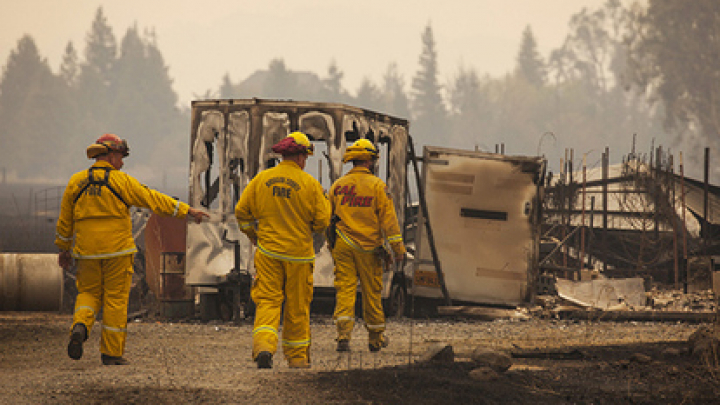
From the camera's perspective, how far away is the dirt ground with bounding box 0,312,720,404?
5652mm

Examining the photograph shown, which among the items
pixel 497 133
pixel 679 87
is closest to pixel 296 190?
pixel 679 87

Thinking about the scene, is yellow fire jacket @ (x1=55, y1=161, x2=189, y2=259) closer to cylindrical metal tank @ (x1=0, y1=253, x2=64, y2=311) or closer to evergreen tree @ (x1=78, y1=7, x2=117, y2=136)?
cylindrical metal tank @ (x1=0, y1=253, x2=64, y2=311)

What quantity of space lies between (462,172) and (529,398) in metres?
7.40

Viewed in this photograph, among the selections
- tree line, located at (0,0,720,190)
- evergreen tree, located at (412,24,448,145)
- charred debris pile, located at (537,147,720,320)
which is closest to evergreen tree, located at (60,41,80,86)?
tree line, located at (0,0,720,190)

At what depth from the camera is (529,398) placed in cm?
568

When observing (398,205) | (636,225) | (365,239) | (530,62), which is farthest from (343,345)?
(530,62)

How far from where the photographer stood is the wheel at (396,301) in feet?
40.2

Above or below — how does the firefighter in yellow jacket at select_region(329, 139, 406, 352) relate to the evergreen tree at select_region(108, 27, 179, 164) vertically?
below

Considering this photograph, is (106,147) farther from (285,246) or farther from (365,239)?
(365,239)

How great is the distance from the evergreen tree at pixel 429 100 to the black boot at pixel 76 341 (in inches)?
3976

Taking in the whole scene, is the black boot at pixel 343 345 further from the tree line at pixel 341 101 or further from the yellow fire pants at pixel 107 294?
the tree line at pixel 341 101

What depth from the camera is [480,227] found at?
509 inches

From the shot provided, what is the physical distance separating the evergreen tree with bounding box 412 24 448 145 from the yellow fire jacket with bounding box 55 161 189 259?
10046 centimetres

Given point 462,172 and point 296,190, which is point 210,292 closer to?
point 462,172
